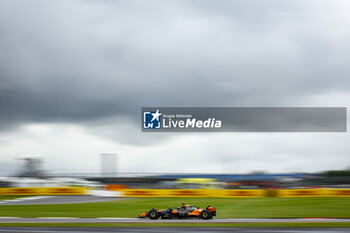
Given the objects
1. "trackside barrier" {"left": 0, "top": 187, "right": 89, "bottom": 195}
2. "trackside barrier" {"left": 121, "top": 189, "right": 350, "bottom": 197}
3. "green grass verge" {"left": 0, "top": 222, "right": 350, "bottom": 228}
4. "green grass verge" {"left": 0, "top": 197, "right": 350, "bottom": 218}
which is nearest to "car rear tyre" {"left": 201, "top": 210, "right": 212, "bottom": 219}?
"green grass verge" {"left": 0, "top": 222, "right": 350, "bottom": 228}

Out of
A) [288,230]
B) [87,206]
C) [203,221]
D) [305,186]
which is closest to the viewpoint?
[288,230]

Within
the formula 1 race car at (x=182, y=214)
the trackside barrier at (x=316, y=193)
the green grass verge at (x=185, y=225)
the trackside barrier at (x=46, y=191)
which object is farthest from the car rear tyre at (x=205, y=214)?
the trackside barrier at (x=46, y=191)

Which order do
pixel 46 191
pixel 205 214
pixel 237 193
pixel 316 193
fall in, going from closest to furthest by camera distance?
pixel 205 214
pixel 316 193
pixel 237 193
pixel 46 191

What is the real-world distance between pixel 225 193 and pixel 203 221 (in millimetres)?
15824

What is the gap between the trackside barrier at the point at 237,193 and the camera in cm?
3194

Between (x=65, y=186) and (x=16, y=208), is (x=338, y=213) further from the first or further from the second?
(x=65, y=186)

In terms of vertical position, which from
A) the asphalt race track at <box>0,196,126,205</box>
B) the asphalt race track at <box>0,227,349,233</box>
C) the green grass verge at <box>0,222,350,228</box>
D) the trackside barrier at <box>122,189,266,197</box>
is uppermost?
the asphalt race track at <box>0,227,349,233</box>

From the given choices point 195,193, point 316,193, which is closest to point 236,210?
point 195,193

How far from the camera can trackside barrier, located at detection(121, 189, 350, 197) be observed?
105ft

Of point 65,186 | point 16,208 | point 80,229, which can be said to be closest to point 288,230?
point 80,229

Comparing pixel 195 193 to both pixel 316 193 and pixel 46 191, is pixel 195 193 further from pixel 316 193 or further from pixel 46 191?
pixel 46 191

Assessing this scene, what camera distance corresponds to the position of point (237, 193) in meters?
32.9

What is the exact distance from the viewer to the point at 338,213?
21.5 metres

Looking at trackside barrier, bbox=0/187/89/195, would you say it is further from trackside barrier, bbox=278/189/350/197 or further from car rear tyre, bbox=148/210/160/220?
car rear tyre, bbox=148/210/160/220
